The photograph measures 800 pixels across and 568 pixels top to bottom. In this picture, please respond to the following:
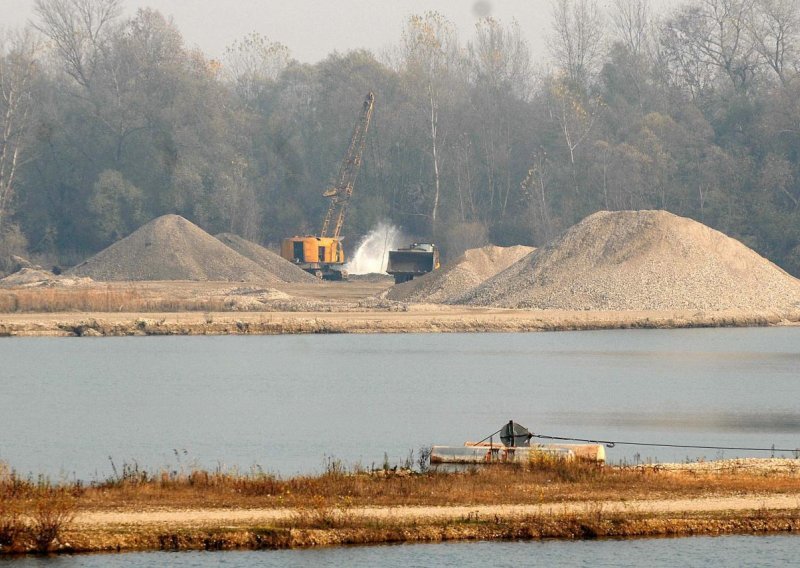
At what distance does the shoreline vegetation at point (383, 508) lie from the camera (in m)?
20.0

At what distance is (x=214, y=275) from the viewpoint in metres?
103

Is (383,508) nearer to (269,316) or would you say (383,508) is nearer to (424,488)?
(424,488)

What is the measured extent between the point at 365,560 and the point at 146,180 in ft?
338

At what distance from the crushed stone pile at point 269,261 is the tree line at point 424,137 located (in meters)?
7.96

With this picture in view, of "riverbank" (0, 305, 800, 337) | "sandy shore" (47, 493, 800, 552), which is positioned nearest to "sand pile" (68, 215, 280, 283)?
"riverbank" (0, 305, 800, 337)

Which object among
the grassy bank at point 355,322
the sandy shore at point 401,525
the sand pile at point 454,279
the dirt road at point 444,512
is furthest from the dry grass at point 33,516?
the sand pile at point 454,279

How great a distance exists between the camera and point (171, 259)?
10238cm

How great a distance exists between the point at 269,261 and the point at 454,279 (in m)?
22.2

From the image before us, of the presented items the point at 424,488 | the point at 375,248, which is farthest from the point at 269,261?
the point at 424,488

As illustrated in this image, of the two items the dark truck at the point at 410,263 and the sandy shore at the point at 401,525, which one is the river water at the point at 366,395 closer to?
the sandy shore at the point at 401,525

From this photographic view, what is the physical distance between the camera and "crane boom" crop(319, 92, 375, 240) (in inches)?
4719

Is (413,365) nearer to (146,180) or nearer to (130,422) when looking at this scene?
(130,422)

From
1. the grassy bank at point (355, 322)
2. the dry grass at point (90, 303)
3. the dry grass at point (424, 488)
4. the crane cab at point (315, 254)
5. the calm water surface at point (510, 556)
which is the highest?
the crane cab at point (315, 254)

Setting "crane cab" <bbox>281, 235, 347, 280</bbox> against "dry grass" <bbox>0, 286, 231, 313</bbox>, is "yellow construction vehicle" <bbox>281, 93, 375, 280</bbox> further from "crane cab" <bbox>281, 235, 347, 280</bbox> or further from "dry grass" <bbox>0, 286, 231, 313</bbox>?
"dry grass" <bbox>0, 286, 231, 313</bbox>
